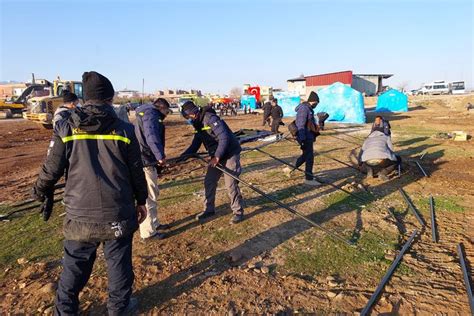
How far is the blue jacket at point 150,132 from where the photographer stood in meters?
4.18

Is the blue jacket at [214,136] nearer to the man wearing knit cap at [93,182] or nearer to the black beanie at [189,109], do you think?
the black beanie at [189,109]

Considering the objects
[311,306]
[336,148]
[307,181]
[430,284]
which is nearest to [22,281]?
[311,306]

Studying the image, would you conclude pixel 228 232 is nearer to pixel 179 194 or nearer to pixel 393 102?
pixel 179 194

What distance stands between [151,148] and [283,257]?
2.21m

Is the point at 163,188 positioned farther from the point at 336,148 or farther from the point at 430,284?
the point at 336,148

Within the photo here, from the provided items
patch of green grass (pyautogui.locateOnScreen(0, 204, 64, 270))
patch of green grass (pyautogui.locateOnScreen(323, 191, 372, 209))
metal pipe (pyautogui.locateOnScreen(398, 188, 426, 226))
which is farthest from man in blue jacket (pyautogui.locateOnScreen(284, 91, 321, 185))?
patch of green grass (pyautogui.locateOnScreen(0, 204, 64, 270))

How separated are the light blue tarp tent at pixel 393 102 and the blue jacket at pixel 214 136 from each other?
27.2 meters

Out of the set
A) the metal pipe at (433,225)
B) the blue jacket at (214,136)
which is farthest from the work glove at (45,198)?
the metal pipe at (433,225)

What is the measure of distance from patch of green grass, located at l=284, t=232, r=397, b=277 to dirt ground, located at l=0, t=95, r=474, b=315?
13mm

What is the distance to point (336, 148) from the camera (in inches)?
447

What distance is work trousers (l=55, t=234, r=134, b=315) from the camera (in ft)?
8.28

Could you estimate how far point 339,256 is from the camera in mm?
3922

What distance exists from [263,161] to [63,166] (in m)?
6.99

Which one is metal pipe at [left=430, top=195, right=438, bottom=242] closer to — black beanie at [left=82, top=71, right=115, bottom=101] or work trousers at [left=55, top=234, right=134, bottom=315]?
work trousers at [left=55, top=234, right=134, bottom=315]
